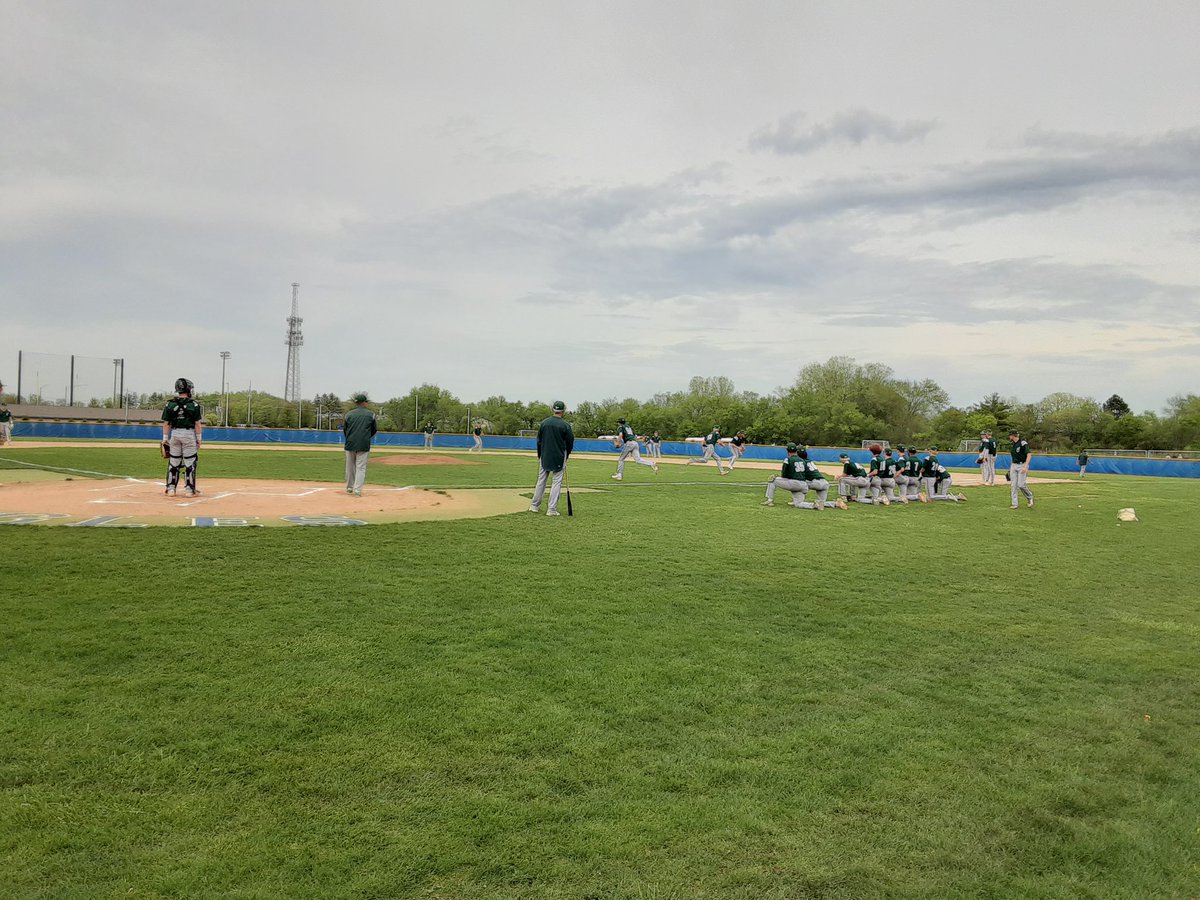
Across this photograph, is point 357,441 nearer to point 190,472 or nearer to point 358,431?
point 358,431

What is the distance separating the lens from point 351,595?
6781 millimetres

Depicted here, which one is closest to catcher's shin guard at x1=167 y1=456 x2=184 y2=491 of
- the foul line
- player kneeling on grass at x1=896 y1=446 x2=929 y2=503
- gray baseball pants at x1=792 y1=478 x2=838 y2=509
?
the foul line

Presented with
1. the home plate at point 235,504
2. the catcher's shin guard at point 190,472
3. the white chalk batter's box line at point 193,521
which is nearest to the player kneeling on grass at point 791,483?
the home plate at point 235,504

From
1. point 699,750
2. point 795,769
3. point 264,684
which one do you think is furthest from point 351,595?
point 795,769

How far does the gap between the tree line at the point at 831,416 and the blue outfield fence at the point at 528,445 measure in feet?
87.8

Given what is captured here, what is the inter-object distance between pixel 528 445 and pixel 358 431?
3859cm

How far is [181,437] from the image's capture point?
13.4 metres

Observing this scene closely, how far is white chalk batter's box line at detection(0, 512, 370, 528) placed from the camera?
9.96m

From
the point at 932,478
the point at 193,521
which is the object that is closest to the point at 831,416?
the point at 932,478

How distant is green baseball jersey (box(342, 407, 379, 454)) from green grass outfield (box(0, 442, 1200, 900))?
20.4 ft

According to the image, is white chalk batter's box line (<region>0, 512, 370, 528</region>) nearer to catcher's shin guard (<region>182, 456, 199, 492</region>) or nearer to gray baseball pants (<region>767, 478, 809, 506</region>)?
catcher's shin guard (<region>182, 456, 199, 492</region>)

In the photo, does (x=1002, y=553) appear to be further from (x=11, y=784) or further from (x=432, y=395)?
(x=432, y=395)

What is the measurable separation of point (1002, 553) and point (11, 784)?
1182 cm

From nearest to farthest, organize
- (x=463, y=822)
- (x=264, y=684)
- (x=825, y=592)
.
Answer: (x=463, y=822) < (x=264, y=684) < (x=825, y=592)
